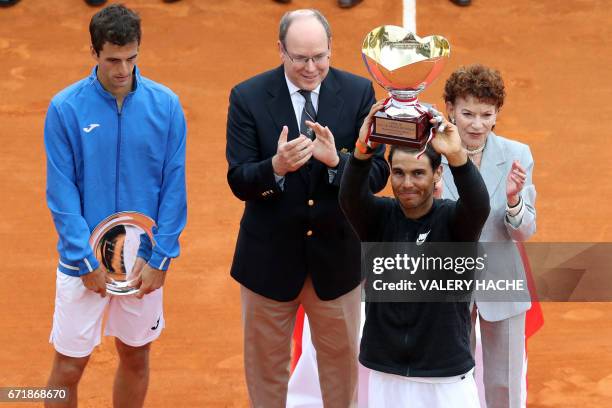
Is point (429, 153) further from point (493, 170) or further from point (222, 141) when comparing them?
point (222, 141)

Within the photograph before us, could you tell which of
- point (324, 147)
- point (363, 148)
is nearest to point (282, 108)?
point (324, 147)

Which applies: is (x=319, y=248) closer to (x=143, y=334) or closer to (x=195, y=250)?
(x=143, y=334)

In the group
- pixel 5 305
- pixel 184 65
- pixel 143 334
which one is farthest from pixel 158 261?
pixel 184 65

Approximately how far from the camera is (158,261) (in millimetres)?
6309

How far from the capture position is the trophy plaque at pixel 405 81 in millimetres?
5078

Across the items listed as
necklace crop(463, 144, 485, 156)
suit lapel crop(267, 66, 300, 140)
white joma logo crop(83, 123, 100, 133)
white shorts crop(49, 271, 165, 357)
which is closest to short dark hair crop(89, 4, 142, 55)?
white joma logo crop(83, 123, 100, 133)

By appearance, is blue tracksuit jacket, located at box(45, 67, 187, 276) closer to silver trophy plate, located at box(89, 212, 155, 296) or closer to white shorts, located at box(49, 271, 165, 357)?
silver trophy plate, located at box(89, 212, 155, 296)

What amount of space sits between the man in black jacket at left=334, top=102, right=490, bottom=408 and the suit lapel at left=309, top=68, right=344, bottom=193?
0.57 m

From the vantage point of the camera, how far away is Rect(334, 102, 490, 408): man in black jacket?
5422 mm

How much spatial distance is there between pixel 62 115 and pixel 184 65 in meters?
5.86

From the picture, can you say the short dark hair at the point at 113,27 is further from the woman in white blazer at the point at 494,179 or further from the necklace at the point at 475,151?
the necklace at the point at 475,151

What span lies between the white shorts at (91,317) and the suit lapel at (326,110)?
113 cm

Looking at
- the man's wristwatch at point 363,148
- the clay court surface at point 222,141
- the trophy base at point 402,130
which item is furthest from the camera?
the clay court surface at point 222,141

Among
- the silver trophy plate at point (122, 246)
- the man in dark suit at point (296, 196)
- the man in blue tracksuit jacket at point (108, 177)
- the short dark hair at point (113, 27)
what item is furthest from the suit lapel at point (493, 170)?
the short dark hair at point (113, 27)
